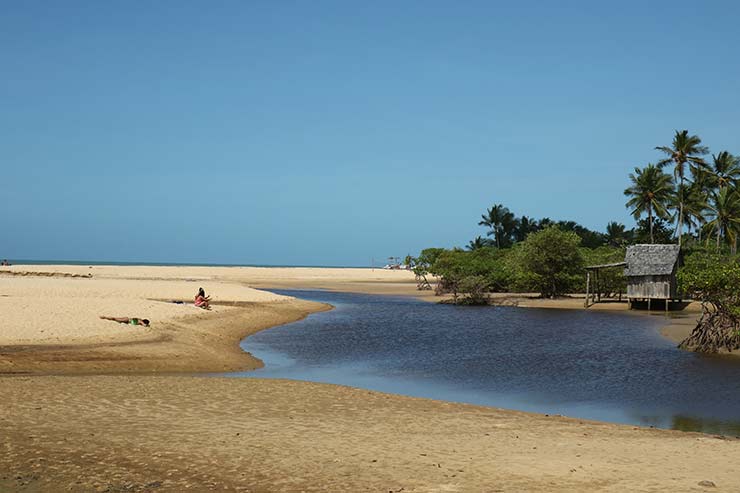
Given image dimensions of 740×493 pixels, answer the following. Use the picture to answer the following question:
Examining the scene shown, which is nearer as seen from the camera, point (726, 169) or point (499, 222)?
point (726, 169)

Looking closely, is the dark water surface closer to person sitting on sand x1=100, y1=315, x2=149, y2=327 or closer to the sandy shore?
the sandy shore

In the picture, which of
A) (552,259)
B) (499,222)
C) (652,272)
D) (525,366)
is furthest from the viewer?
(499,222)

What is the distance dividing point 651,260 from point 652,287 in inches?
91.3

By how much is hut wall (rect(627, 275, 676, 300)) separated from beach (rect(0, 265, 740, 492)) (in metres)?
45.6

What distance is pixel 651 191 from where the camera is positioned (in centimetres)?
8619

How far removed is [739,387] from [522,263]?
154ft

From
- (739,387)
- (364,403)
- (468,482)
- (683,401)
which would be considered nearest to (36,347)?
(364,403)

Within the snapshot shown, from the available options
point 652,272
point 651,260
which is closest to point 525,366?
point 652,272

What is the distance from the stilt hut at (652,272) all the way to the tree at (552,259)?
7.44 m

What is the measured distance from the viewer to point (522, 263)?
6931 cm

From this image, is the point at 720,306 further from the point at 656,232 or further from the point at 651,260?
the point at 656,232

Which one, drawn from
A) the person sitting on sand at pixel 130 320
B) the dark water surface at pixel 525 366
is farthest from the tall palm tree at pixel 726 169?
the person sitting on sand at pixel 130 320

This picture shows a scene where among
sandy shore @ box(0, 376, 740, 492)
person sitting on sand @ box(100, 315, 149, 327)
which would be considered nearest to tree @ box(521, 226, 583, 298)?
person sitting on sand @ box(100, 315, 149, 327)

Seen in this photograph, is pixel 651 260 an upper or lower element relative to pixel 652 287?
upper
